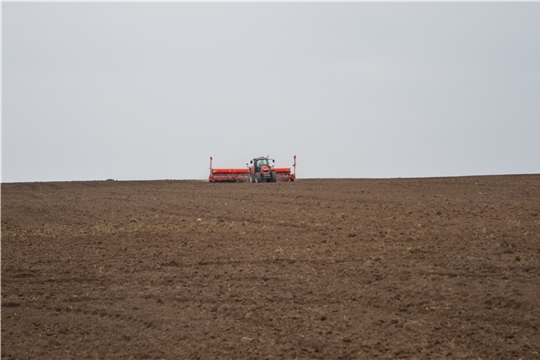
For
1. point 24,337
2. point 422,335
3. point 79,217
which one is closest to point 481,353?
point 422,335

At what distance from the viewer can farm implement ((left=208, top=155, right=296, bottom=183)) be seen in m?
42.6

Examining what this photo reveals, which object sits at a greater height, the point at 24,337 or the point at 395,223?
the point at 395,223

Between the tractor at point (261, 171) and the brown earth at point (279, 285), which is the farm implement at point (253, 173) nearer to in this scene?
the tractor at point (261, 171)

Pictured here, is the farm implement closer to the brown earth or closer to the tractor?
the tractor

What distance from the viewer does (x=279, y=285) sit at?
11.7 m

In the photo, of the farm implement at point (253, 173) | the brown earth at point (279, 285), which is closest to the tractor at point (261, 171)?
the farm implement at point (253, 173)

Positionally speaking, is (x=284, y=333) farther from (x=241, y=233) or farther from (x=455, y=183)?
(x=455, y=183)

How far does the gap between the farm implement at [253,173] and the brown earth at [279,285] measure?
21.2 m

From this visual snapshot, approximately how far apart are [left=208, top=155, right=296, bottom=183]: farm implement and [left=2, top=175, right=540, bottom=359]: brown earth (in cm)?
2121

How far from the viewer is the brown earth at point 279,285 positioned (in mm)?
9117

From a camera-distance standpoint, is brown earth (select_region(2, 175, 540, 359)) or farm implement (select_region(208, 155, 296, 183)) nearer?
brown earth (select_region(2, 175, 540, 359))

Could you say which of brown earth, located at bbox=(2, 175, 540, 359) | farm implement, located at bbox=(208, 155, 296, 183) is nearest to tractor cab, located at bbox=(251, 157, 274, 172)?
farm implement, located at bbox=(208, 155, 296, 183)

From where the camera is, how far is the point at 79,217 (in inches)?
866

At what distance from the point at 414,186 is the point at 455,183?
217 centimetres
